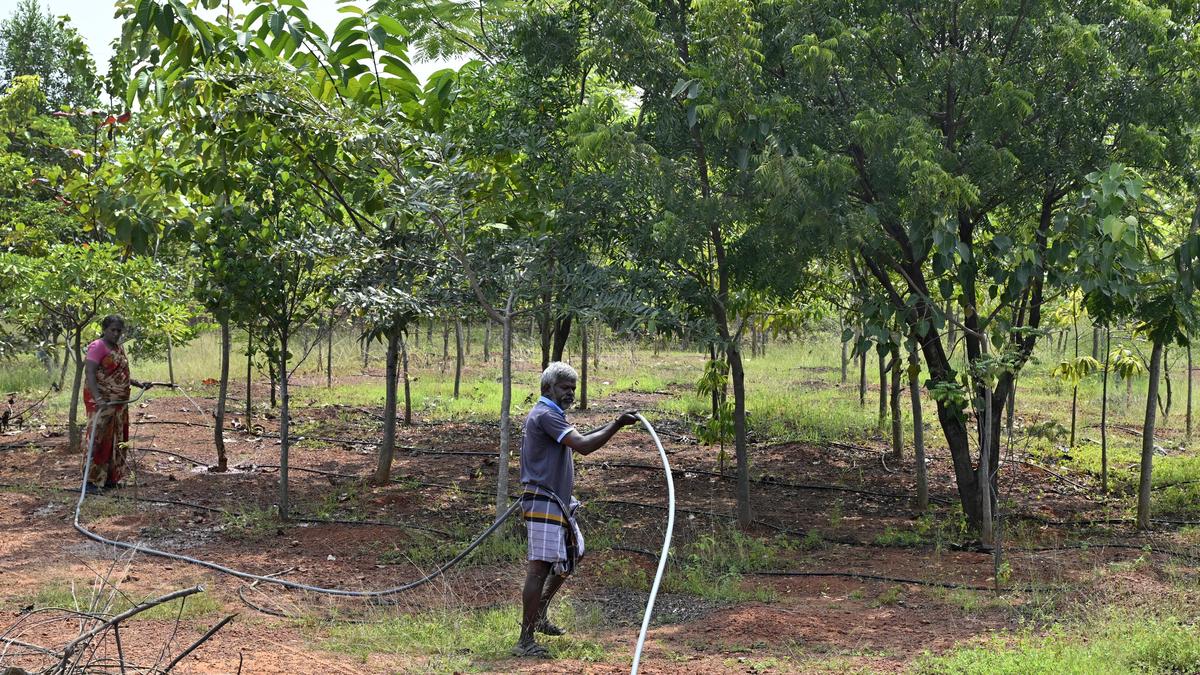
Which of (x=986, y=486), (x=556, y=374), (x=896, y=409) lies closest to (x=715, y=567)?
(x=986, y=486)

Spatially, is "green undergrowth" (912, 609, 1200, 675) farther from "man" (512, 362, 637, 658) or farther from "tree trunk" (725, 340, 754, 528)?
"tree trunk" (725, 340, 754, 528)

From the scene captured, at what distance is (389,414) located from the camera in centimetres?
1031

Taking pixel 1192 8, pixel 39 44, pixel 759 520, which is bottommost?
pixel 759 520

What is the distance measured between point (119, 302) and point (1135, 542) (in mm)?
9485

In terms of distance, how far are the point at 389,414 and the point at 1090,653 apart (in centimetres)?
685

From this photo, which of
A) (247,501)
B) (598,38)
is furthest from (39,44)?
(598,38)

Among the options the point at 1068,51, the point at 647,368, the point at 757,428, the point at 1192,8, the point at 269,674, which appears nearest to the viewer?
the point at 269,674

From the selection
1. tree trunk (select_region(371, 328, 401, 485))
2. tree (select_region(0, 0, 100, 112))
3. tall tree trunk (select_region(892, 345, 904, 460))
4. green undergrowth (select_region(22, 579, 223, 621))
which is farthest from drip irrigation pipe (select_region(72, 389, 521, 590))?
tree (select_region(0, 0, 100, 112))

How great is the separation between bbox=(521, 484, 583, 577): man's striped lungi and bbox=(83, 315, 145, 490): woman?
17.1 ft

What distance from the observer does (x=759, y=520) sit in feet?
31.4

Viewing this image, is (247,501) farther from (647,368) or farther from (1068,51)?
(647,368)

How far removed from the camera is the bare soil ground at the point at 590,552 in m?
5.73

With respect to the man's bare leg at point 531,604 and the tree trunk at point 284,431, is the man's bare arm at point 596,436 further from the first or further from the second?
the tree trunk at point 284,431

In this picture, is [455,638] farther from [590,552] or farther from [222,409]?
[222,409]
